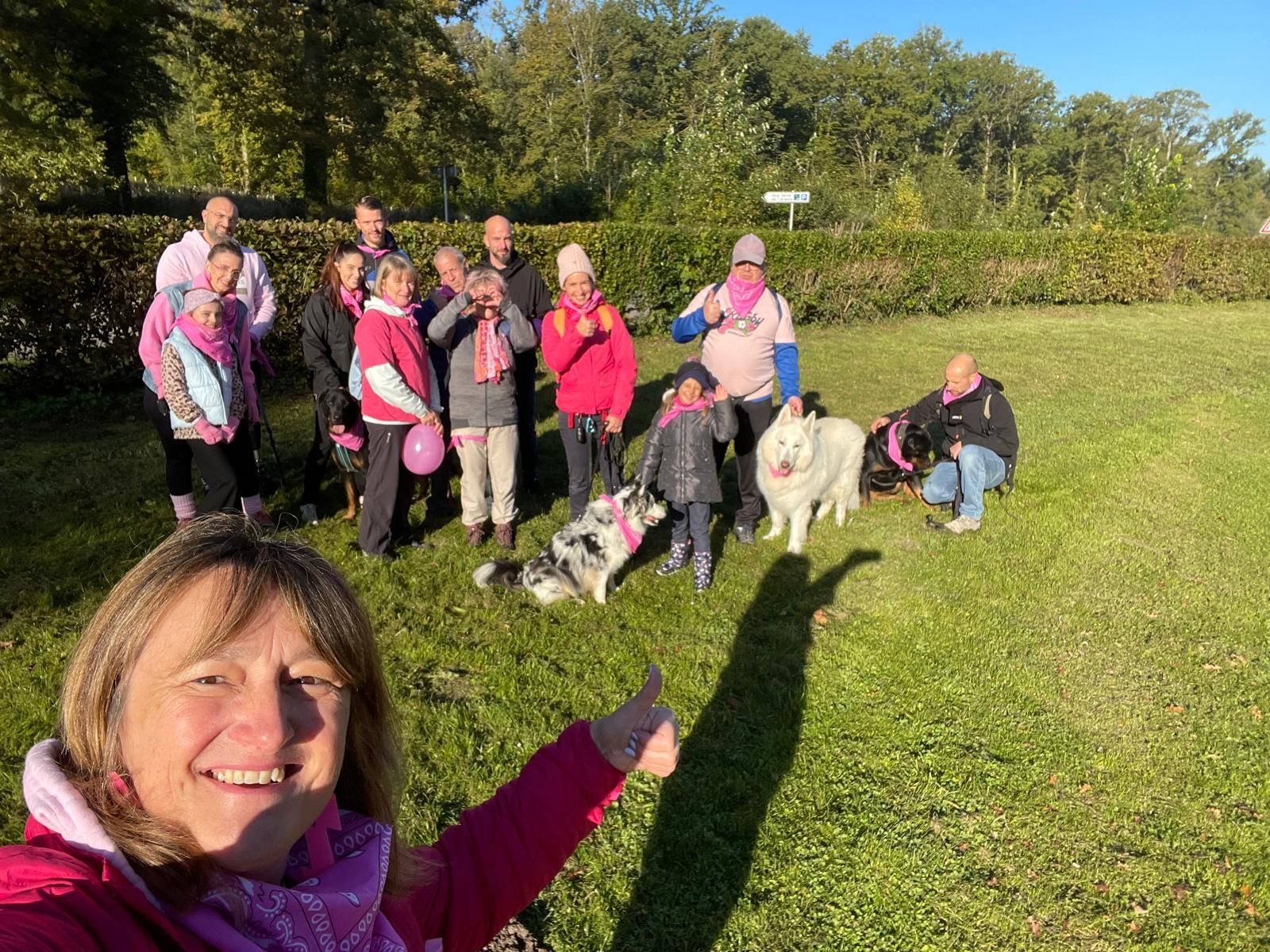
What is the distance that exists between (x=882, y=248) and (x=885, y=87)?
61.0 m

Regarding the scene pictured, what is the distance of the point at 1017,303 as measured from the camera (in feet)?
68.8

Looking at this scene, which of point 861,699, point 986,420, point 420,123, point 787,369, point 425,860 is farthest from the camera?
point 420,123

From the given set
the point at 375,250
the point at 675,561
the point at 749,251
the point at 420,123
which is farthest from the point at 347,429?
the point at 420,123

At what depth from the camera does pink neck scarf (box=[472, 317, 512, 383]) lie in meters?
5.31

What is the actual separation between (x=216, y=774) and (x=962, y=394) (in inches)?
284

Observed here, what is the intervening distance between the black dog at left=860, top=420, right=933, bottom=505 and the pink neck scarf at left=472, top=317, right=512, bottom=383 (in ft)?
12.9

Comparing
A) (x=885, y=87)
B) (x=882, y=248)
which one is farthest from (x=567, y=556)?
(x=885, y=87)

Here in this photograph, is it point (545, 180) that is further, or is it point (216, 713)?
point (545, 180)

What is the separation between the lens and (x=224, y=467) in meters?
4.86

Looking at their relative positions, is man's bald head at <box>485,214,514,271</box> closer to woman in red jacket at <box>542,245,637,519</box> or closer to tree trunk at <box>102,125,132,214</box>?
woman in red jacket at <box>542,245,637,519</box>

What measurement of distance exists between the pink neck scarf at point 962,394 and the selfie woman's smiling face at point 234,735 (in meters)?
7.01

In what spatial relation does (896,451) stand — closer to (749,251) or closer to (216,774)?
(749,251)

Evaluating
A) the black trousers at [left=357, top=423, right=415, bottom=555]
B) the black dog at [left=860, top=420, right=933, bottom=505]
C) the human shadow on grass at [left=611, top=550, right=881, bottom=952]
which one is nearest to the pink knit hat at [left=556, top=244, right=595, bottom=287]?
the black trousers at [left=357, top=423, right=415, bottom=555]

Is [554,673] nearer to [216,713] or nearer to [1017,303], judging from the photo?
[216,713]
